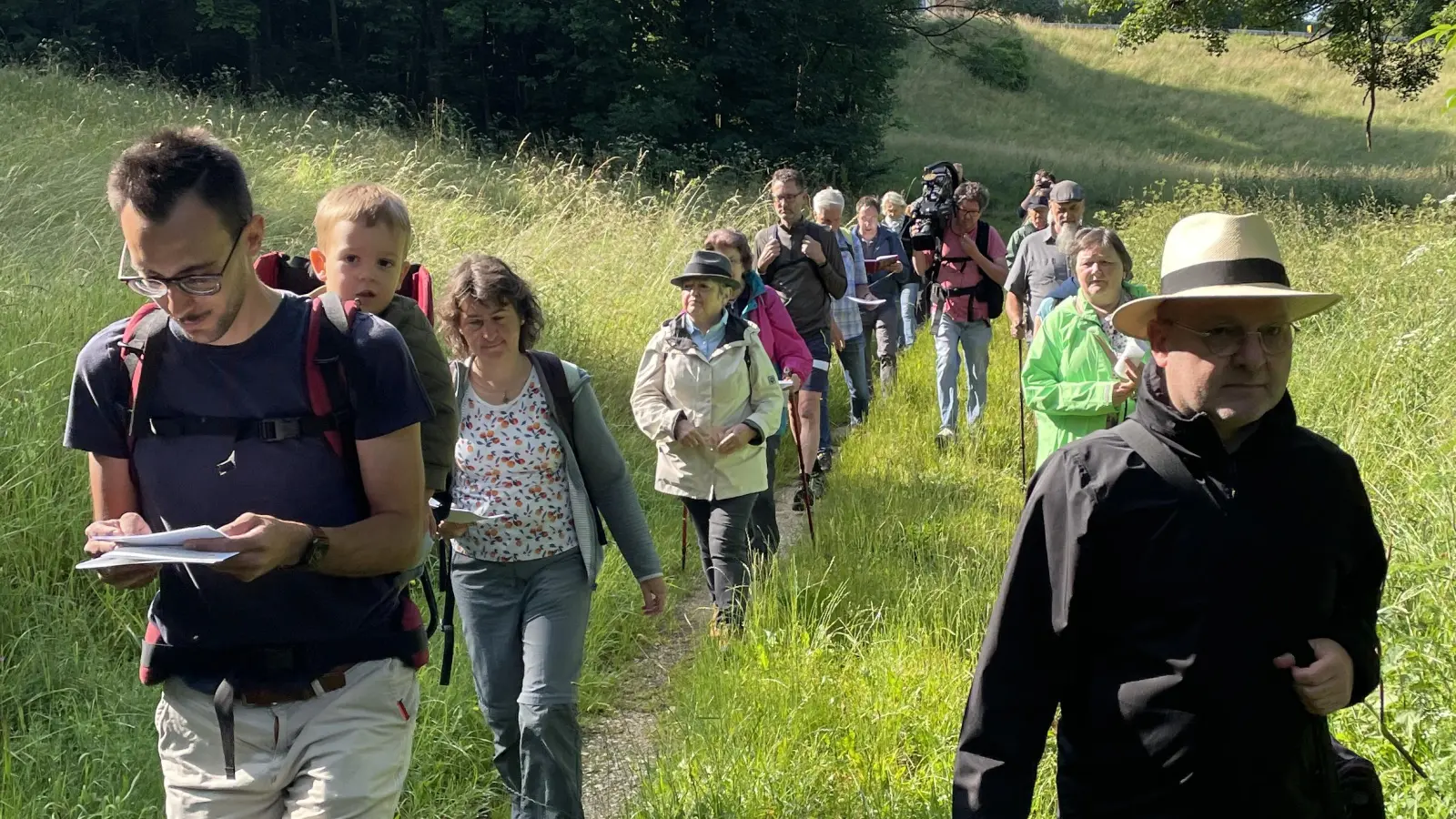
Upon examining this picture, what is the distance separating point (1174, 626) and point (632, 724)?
10.3ft

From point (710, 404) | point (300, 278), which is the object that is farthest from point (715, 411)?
point (300, 278)

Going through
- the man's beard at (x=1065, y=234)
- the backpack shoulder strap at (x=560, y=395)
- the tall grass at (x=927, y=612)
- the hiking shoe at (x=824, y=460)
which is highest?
the man's beard at (x=1065, y=234)

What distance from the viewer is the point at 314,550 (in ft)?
6.91

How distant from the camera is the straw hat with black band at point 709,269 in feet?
→ 17.4

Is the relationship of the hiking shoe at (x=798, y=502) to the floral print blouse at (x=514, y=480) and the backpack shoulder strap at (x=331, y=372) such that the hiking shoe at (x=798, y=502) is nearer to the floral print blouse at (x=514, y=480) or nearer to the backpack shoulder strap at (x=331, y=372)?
the floral print blouse at (x=514, y=480)

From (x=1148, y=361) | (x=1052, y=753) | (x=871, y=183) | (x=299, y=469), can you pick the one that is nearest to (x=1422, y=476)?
(x=1052, y=753)

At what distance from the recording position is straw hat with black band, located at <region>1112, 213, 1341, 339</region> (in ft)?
6.78

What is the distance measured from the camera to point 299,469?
2180 mm

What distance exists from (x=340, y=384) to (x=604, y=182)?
12.0 meters

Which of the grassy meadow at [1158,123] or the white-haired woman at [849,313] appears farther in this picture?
the grassy meadow at [1158,123]

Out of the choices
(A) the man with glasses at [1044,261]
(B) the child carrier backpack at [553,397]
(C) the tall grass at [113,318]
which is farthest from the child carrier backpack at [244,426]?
(A) the man with glasses at [1044,261]

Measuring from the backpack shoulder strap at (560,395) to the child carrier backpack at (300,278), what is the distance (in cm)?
53

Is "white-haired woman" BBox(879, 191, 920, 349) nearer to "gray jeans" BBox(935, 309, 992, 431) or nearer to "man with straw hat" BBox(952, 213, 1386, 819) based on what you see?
"gray jeans" BBox(935, 309, 992, 431)

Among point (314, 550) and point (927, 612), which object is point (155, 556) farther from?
point (927, 612)
